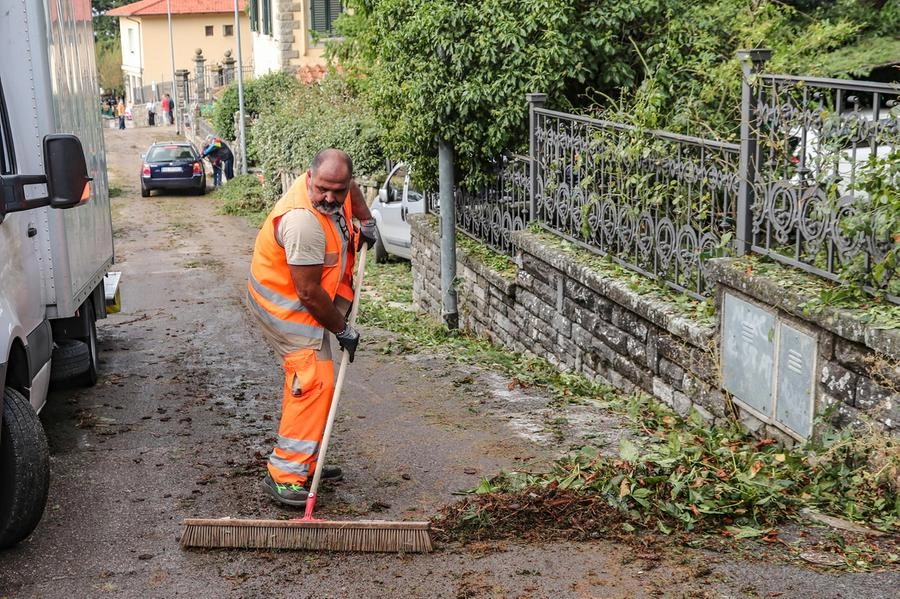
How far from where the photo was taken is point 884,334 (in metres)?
5.14

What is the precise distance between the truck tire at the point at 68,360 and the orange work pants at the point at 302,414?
276 centimetres

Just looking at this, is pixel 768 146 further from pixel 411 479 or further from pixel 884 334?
pixel 411 479

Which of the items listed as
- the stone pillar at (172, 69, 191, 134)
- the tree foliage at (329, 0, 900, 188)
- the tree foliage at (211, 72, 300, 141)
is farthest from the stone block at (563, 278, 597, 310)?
the stone pillar at (172, 69, 191, 134)

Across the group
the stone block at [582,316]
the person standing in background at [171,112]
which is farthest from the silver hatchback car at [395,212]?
the person standing in background at [171,112]

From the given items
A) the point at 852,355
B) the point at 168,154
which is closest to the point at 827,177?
the point at 852,355

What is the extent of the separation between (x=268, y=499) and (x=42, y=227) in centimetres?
263

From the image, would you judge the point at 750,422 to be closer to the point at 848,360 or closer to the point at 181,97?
the point at 848,360

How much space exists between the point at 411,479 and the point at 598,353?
8.61ft

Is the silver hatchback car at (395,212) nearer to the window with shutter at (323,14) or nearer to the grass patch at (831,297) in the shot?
the grass patch at (831,297)

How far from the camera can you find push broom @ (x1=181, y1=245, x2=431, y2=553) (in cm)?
503

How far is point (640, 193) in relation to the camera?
7.95 metres

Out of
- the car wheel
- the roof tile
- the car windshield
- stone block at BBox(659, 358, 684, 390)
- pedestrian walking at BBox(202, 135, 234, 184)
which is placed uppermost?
the roof tile

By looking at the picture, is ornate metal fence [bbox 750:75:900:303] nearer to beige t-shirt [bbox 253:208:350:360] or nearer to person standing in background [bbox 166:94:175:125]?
beige t-shirt [bbox 253:208:350:360]

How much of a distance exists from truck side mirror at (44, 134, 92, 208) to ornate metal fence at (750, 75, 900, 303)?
3.67m
